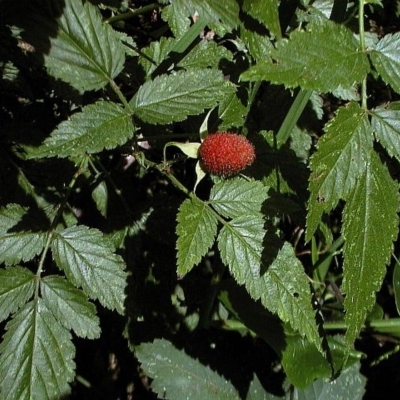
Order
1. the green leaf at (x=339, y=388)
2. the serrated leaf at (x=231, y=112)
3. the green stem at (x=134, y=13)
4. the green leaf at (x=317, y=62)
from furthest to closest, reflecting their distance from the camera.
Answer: the green leaf at (x=339, y=388)
the green stem at (x=134, y=13)
the serrated leaf at (x=231, y=112)
the green leaf at (x=317, y=62)

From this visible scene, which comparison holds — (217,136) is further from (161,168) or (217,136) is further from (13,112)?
(13,112)

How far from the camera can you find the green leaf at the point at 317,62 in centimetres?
109

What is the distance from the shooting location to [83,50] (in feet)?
4.46

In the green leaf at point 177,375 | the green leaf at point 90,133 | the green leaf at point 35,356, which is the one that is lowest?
the green leaf at point 177,375

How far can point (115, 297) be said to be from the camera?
1401 mm

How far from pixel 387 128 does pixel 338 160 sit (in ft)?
0.45

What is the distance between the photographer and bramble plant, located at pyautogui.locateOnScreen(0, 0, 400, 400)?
3.78 ft

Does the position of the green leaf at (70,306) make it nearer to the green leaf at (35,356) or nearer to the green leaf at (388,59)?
the green leaf at (35,356)

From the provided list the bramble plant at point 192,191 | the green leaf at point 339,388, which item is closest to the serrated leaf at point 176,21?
the bramble plant at point 192,191

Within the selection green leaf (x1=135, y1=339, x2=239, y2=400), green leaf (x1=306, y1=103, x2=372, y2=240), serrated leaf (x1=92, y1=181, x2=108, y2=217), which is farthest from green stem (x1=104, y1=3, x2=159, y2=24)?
green leaf (x1=135, y1=339, x2=239, y2=400)

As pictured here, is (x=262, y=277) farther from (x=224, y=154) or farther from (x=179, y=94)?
(x=179, y=94)

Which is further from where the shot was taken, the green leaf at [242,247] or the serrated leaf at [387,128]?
the green leaf at [242,247]

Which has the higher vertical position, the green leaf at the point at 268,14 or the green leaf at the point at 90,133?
the green leaf at the point at 268,14

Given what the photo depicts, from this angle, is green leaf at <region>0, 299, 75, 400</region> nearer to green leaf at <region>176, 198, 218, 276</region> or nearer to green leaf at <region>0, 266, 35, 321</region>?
green leaf at <region>0, 266, 35, 321</region>
